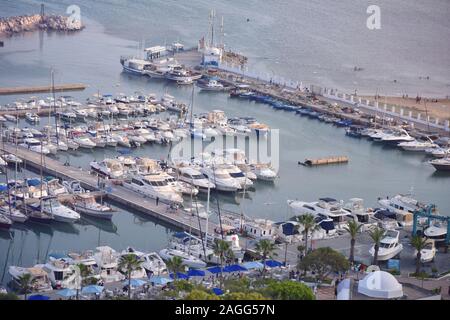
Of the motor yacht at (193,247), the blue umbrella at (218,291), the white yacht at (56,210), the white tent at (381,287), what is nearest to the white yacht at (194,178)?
the white yacht at (56,210)

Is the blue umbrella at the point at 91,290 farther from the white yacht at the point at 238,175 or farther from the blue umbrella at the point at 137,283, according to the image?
the white yacht at the point at 238,175

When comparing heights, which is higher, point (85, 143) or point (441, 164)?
point (85, 143)

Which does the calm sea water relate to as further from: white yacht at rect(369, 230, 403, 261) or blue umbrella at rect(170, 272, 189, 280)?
white yacht at rect(369, 230, 403, 261)

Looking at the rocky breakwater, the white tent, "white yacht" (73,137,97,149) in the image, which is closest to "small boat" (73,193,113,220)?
"white yacht" (73,137,97,149)

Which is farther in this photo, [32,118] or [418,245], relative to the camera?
[32,118]

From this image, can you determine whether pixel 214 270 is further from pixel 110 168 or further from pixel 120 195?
pixel 110 168

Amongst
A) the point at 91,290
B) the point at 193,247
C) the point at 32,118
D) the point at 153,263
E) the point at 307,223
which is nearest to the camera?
the point at 91,290

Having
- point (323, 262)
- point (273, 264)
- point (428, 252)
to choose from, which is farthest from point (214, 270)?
point (428, 252)
